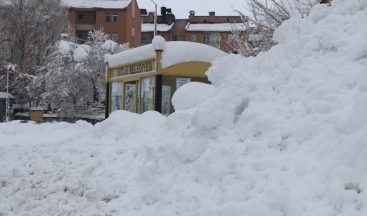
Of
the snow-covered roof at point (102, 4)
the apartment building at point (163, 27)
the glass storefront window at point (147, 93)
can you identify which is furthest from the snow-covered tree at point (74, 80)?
the apartment building at point (163, 27)

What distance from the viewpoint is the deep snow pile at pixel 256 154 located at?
15.7ft

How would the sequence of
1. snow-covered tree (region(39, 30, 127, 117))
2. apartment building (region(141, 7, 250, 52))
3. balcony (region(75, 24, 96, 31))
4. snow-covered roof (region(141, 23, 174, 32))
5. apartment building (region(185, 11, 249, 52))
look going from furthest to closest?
apartment building (region(141, 7, 250, 52))
snow-covered roof (region(141, 23, 174, 32))
apartment building (region(185, 11, 249, 52))
balcony (region(75, 24, 96, 31))
snow-covered tree (region(39, 30, 127, 117))

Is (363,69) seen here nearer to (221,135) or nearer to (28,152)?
(221,135)

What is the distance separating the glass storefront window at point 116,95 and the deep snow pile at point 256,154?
389 inches

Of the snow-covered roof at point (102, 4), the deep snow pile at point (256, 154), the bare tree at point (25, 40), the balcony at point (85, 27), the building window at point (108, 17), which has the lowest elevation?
the deep snow pile at point (256, 154)

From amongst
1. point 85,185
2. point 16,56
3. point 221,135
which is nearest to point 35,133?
point 85,185

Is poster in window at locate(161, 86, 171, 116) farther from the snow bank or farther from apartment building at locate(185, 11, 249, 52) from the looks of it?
apartment building at locate(185, 11, 249, 52)

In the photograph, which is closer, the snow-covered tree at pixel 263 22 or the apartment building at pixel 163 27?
the snow-covered tree at pixel 263 22

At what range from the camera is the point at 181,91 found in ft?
34.7

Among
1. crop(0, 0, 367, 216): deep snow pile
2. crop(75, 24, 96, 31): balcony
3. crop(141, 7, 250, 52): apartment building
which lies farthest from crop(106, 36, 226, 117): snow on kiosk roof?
crop(141, 7, 250, 52): apartment building

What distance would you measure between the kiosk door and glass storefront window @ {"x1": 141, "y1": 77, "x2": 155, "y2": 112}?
0.67 meters

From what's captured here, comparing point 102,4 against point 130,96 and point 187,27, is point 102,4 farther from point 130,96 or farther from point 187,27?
point 130,96

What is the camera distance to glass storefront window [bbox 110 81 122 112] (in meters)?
19.6

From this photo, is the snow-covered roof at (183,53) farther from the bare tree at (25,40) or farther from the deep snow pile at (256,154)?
the bare tree at (25,40)
